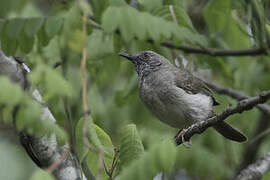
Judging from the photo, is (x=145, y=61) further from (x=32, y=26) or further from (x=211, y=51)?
(x=32, y=26)

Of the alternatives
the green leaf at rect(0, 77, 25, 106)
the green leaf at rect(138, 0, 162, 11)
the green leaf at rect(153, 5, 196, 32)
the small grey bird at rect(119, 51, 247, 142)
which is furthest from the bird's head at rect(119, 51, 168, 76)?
the green leaf at rect(0, 77, 25, 106)

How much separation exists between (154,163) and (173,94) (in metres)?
3.42

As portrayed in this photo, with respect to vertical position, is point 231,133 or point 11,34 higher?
point 11,34

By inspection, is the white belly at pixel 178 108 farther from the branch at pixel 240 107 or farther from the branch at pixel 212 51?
the branch at pixel 240 107

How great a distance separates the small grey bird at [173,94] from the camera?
21.1 feet

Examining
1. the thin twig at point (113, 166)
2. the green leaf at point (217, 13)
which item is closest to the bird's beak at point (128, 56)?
the green leaf at point (217, 13)

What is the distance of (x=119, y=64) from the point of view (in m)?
6.79

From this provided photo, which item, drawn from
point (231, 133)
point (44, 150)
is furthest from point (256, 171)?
point (44, 150)

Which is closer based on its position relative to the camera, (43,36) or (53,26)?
(53,26)

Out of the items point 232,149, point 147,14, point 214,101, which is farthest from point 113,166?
point 232,149

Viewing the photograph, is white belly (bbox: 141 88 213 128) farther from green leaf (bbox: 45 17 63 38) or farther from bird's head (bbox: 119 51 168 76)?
green leaf (bbox: 45 17 63 38)

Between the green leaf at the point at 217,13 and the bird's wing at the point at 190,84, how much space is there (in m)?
0.75

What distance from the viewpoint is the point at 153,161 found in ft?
10.2

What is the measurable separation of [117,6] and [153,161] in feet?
7.70
